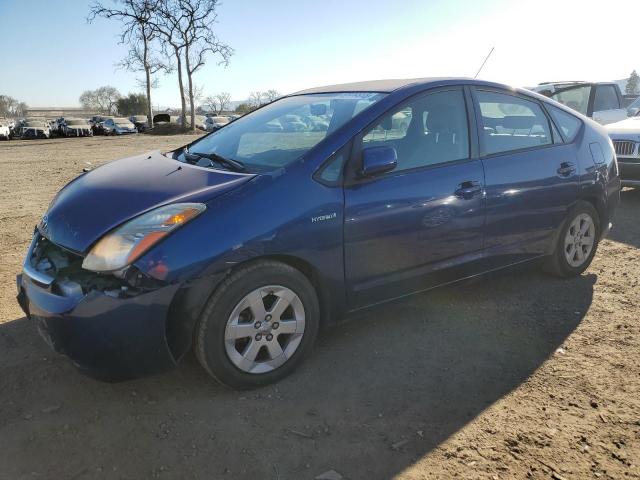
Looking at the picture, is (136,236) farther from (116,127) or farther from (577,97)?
(116,127)

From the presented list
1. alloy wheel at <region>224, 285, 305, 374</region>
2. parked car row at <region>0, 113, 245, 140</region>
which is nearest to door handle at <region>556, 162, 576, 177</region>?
alloy wheel at <region>224, 285, 305, 374</region>

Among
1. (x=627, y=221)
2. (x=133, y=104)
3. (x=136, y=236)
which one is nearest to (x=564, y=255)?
(x=627, y=221)

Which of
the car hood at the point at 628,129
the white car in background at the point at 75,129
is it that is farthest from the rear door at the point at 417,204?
the white car in background at the point at 75,129

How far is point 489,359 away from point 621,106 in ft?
32.5

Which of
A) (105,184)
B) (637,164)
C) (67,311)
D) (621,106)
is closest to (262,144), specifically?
(105,184)

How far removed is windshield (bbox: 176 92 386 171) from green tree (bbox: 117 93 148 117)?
218ft

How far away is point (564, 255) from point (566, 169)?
736 millimetres

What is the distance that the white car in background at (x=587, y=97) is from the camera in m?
10.1

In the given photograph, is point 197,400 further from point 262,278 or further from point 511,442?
point 511,442

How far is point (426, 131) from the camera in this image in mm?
3416

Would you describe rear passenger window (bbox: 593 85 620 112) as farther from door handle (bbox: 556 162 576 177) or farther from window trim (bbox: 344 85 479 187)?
window trim (bbox: 344 85 479 187)

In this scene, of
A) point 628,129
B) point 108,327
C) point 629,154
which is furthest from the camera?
point 628,129

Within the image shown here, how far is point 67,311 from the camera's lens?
2432 mm

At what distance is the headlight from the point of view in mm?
2467
